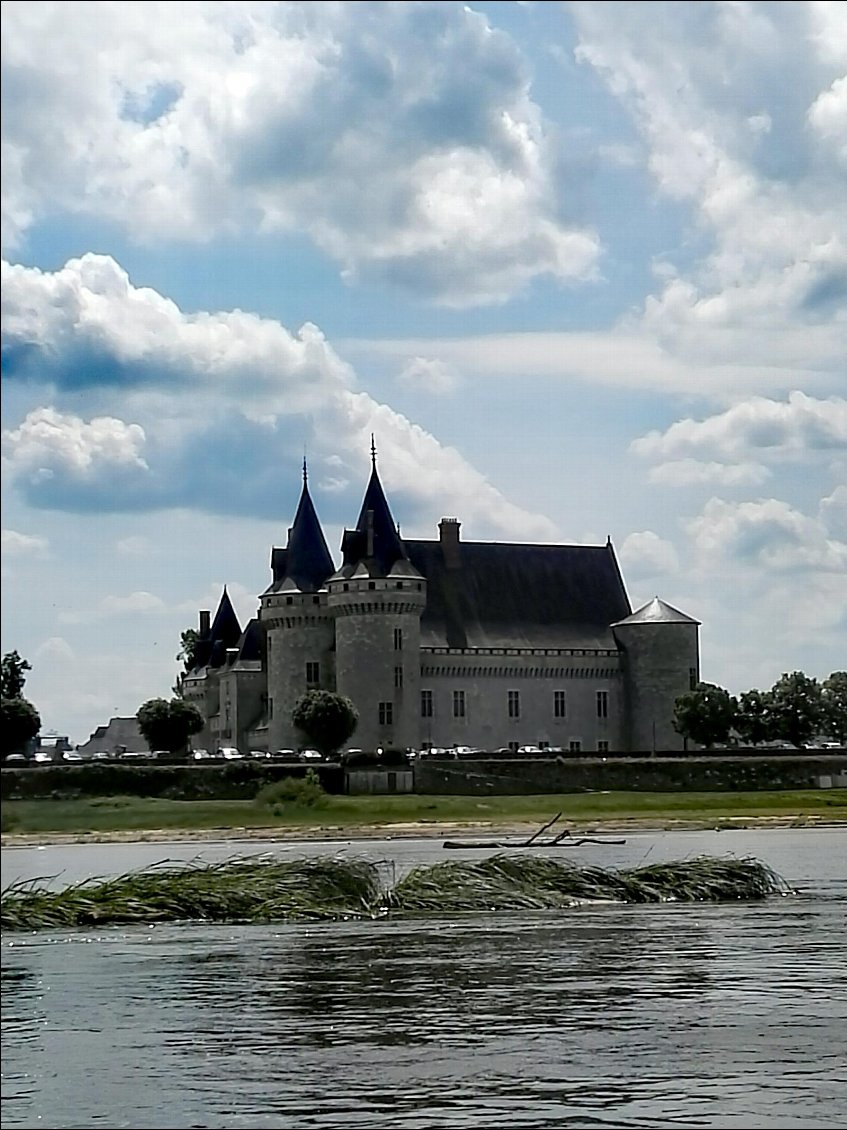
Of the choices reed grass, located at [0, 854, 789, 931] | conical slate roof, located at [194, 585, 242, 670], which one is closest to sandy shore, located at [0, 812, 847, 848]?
reed grass, located at [0, 854, 789, 931]

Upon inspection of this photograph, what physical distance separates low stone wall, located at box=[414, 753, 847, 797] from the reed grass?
153 ft

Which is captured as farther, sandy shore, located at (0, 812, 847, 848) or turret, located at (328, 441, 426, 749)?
turret, located at (328, 441, 426, 749)

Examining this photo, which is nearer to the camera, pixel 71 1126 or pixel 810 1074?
pixel 71 1126

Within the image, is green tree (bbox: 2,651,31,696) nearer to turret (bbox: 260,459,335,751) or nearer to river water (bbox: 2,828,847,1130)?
river water (bbox: 2,828,847,1130)

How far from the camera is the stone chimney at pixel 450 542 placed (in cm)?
10362

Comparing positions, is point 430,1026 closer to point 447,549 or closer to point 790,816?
point 790,816

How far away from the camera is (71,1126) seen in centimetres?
1299

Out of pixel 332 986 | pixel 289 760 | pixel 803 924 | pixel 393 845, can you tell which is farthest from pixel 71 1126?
pixel 289 760

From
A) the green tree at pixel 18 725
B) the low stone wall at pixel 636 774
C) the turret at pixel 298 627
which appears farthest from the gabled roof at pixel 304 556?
the green tree at pixel 18 725

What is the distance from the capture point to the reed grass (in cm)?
2802

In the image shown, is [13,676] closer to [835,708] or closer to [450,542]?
[835,708]

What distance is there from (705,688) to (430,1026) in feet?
254

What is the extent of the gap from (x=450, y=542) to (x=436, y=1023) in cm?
8682

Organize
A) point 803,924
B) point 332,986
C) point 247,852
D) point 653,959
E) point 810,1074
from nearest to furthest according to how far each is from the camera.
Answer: point 810,1074
point 332,986
point 653,959
point 803,924
point 247,852
